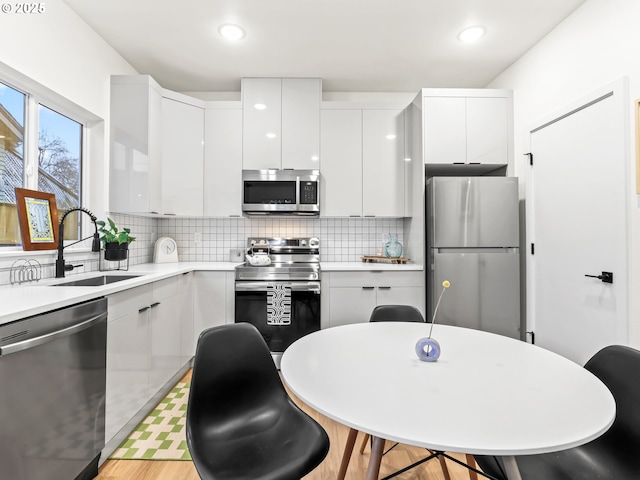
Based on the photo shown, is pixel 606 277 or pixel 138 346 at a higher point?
pixel 606 277

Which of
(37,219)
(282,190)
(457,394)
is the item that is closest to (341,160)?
(282,190)

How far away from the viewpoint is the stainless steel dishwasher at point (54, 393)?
1137 millimetres

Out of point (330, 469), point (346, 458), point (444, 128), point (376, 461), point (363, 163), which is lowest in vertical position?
point (330, 469)

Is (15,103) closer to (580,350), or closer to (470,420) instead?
(470,420)

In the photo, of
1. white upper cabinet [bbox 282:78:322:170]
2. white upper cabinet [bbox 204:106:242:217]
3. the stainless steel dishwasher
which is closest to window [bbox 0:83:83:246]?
the stainless steel dishwasher

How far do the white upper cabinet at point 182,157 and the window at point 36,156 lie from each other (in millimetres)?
669

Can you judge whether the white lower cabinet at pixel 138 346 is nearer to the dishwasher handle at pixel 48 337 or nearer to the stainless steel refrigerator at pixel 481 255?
the dishwasher handle at pixel 48 337

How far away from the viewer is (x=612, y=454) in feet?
3.57

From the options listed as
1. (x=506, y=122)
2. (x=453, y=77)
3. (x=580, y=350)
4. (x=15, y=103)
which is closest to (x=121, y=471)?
(x=15, y=103)

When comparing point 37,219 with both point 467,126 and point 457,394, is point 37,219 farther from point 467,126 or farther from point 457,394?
point 467,126

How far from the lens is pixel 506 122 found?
297cm

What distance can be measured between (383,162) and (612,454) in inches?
106

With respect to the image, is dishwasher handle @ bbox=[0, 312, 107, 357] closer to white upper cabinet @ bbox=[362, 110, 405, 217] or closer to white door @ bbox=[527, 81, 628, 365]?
white upper cabinet @ bbox=[362, 110, 405, 217]

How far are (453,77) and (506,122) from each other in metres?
0.74
